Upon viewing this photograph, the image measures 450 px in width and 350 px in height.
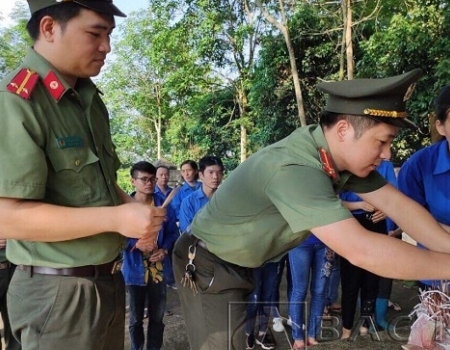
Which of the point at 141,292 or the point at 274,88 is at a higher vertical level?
the point at 274,88

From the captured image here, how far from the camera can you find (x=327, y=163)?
5.05ft

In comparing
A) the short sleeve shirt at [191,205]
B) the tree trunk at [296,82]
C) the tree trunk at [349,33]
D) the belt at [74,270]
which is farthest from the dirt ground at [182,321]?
the tree trunk at [296,82]

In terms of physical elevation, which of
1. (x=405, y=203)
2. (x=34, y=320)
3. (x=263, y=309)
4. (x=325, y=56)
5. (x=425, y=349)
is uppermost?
(x=325, y=56)

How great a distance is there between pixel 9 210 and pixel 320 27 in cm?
1250

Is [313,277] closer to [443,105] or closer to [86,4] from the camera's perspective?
[443,105]

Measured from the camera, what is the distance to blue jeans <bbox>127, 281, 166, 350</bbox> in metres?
3.50

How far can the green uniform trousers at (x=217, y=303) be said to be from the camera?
1.79 m

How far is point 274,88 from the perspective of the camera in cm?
1356

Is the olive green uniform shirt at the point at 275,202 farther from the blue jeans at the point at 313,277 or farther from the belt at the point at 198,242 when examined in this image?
the blue jeans at the point at 313,277

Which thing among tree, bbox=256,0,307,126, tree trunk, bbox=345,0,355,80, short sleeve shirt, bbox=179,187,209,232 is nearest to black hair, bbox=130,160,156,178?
short sleeve shirt, bbox=179,187,209,232

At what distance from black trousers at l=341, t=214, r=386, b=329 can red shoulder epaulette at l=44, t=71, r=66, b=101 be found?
9.51 feet

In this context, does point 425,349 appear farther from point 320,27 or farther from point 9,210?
point 320,27

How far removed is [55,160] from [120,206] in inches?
10.1

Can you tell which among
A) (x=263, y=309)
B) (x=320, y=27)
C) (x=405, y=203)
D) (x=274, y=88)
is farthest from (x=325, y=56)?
(x=405, y=203)
